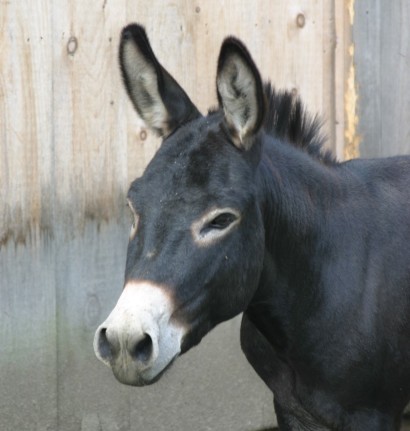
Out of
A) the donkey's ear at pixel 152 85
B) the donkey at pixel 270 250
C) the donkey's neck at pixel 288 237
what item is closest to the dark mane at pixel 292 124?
the donkey at pixel 270 250

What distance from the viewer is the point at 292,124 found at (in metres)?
4.60

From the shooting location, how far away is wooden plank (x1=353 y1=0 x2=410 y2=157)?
20.5ft

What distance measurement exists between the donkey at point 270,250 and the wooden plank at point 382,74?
5.09ft

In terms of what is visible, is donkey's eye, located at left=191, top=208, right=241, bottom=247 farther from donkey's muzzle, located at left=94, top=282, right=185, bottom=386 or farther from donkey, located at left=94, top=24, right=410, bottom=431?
donkey's muzzle, located at left=94, top=282, right=185, bottom=386

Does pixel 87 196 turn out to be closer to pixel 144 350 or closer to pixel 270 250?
pixel 270 250

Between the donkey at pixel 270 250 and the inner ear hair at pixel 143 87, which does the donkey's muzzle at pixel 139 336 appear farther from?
the inner ear hair at pixel 143 87

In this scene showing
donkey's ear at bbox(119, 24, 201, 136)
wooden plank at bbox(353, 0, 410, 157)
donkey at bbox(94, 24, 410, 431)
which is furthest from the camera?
wooden plank at bbox(353, 0, 410, 157)

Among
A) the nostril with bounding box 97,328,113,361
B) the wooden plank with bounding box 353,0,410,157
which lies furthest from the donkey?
the wooden plank with bounding box 353,0,410,157

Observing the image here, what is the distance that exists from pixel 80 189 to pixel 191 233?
1.64 metres

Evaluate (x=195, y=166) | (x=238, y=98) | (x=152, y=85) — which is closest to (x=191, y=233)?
(x=195, y=166)

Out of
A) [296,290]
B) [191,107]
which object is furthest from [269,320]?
[191,107]

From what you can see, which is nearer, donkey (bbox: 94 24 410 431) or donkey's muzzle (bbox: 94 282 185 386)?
donkey's muzzle (bbox: 94 282 185 386)

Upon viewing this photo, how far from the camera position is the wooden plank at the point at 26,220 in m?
5.04

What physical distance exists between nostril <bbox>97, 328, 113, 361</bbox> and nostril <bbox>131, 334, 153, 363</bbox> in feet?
0.32
